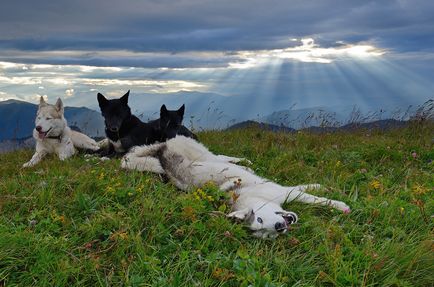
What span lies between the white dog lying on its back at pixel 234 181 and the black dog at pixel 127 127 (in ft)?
8.73

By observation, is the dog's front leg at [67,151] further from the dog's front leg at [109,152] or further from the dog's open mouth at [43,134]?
the dog's front leg at [109,152]

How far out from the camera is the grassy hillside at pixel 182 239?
380cm

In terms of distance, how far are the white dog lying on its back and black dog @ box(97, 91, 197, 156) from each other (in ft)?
8.73

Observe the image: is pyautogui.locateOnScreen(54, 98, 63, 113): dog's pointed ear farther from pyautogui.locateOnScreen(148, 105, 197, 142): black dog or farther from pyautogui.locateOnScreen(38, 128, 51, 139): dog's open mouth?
pyautogui.locateOnScreen(148, 105, 197, 142): black dog

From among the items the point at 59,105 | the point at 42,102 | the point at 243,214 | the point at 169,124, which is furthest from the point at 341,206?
the point at 42,102

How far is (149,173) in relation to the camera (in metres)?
6.35

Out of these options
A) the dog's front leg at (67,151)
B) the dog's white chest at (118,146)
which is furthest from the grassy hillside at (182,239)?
the dog's white chest at (118,146)

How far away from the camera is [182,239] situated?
4.42m

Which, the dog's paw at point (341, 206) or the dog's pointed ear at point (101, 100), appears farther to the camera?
the dog's pointed ear at point (101, 100)

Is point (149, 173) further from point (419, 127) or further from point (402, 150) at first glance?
point (419, 127)

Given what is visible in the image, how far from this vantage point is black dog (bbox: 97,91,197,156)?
9.71 meters

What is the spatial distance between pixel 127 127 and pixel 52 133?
5.34ft

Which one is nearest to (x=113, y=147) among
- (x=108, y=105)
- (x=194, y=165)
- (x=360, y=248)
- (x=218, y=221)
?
(x=108, y=105)

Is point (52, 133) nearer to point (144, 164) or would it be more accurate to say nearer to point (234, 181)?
point (144, 164)
